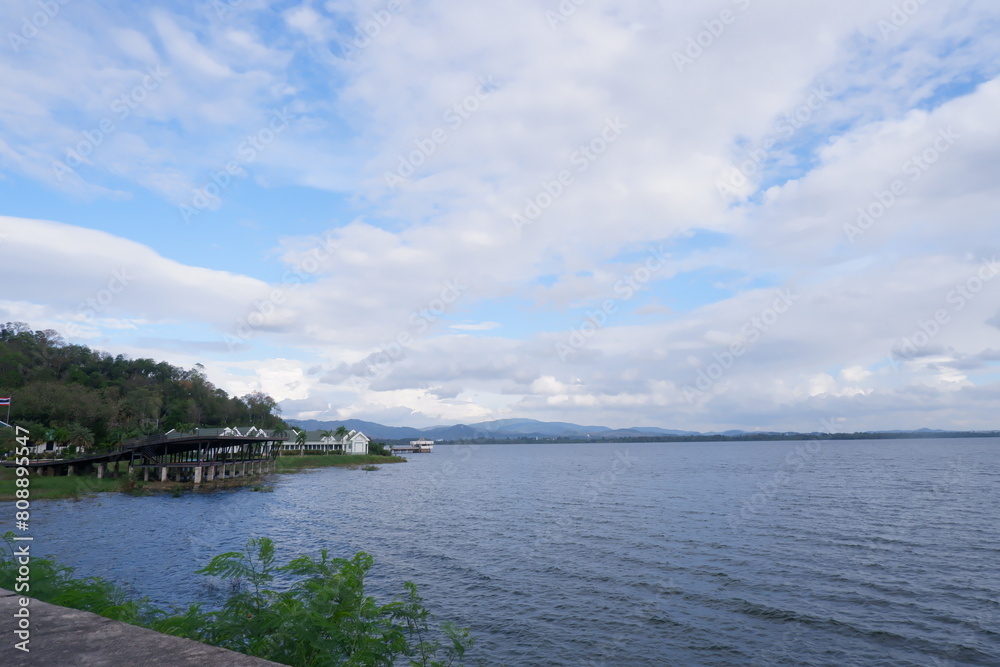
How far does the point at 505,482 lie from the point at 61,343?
438ft

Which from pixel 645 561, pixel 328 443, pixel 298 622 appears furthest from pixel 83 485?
pixel 328 443

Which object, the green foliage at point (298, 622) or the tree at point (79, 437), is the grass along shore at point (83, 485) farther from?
the green foliage at point (298, 622)

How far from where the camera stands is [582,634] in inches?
870

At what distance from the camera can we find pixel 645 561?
32.8 m

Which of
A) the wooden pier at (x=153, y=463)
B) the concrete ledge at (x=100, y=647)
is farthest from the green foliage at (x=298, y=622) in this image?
the wooden pier at (x=153, y=463)

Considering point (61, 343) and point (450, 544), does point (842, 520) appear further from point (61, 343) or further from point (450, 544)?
point (61, 343)

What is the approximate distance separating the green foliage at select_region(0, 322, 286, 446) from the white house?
70.2 feet

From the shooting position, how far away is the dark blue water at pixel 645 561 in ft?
69.8

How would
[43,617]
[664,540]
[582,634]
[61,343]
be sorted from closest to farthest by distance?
[43,617]
[582,634]
[664,540]
[61,343]

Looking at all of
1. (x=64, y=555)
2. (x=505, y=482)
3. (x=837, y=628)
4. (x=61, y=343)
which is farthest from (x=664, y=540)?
(x=61, y=343)

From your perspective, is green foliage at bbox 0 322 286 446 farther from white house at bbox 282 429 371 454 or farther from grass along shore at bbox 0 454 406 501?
white house at bbox 282 429 371 454

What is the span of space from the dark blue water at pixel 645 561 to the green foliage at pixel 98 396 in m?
41.7

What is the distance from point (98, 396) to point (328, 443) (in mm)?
65481

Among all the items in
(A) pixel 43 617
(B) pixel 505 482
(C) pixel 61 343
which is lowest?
(B) pixel 505 482
